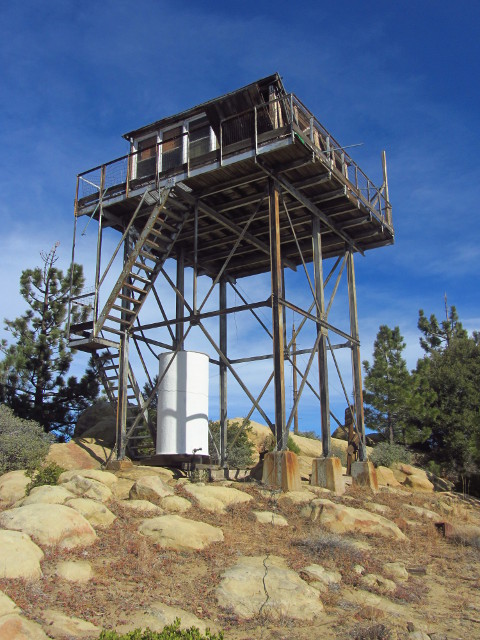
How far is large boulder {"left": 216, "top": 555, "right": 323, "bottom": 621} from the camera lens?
998 centimetres

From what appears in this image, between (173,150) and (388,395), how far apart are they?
24.3 m

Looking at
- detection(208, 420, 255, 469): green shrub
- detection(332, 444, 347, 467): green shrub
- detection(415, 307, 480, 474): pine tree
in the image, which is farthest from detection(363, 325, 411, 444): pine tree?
detection(208, 420, 255, 469): green shrub

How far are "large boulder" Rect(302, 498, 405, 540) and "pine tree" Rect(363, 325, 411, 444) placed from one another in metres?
24.7

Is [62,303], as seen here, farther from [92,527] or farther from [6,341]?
[92,527]

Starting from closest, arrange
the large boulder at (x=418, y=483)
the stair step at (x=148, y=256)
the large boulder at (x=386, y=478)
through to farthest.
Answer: the stair step at (x=148, y=256) → the large boulder at (x=386, y=478) → the large boulder at (x=418, y=483)

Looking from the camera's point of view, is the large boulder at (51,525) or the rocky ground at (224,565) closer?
the rocky ground at (224,565)

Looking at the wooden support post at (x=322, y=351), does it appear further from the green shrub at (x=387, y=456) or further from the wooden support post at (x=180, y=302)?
the green shrub at (x=387, y=456)

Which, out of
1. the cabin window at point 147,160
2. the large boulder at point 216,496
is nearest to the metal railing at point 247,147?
the cabin window at point 147,160

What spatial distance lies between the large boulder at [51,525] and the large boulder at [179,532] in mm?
1330

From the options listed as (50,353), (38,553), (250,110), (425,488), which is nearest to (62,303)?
(50,353)

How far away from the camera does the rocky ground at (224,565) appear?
9219 millimetres

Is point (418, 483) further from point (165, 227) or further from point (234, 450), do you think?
point (165, 227)

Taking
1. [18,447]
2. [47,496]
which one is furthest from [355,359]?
[47,496]

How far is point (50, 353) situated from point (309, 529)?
66.9 feet
